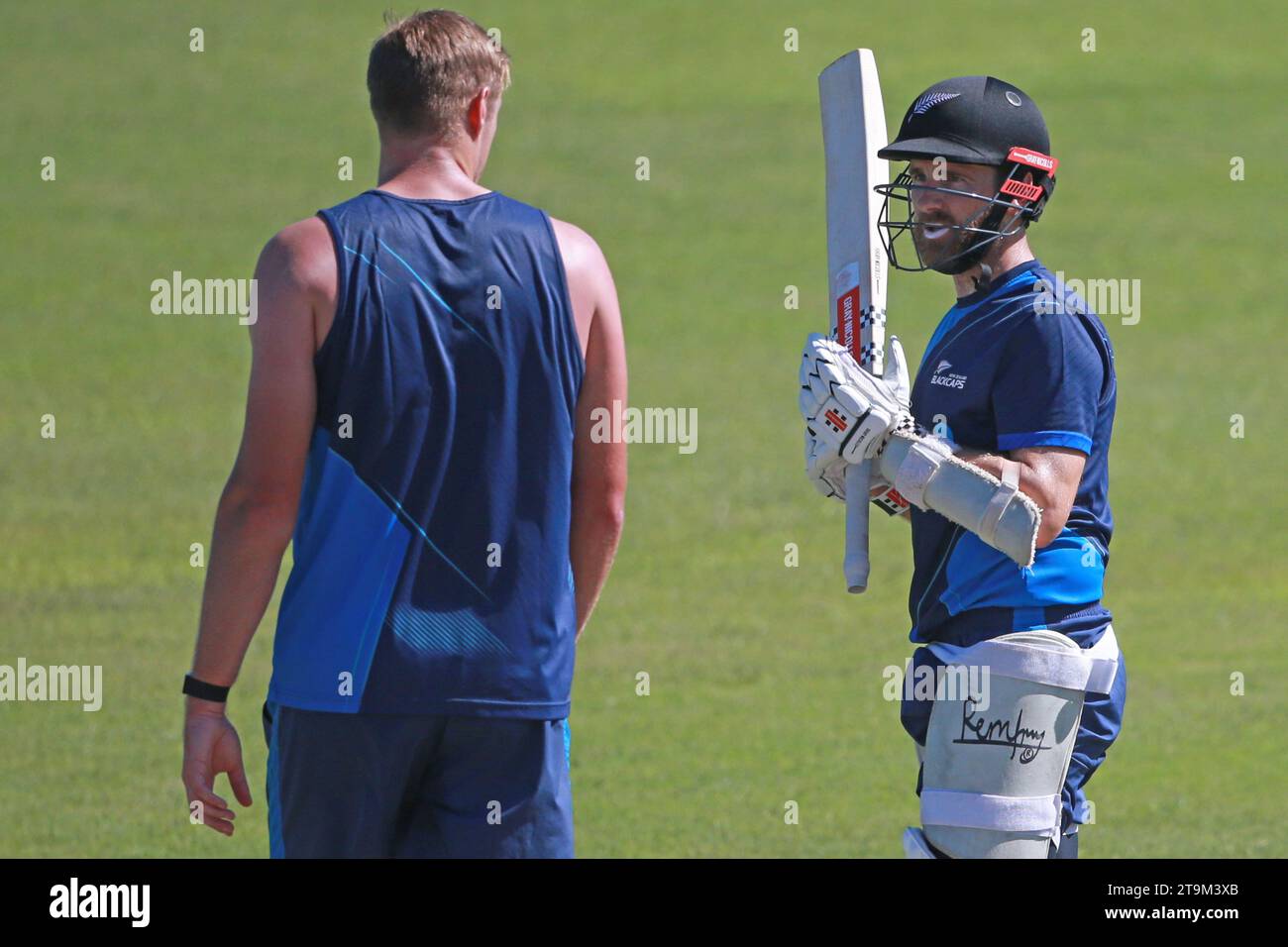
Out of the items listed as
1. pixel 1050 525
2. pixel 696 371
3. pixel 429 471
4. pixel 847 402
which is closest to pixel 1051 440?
pixel 1050 525

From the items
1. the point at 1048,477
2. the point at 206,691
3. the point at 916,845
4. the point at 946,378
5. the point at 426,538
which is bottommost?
the point at 916,845

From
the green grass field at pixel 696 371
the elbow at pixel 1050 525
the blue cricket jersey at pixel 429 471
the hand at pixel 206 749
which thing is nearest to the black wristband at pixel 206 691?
the hand at pixel 206 749

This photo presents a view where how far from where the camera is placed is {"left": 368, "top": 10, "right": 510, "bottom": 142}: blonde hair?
357 centimetres

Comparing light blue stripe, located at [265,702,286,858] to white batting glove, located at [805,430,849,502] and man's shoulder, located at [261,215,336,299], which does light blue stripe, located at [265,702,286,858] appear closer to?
man's shoulder, located at [261,215,336,299]

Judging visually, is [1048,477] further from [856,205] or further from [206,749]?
[206,749]

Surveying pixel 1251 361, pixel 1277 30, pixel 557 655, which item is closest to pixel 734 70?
pixel 1277 30

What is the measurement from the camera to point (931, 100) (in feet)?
14.2

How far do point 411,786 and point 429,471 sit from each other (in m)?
0.59

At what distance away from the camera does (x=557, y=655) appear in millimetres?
3592

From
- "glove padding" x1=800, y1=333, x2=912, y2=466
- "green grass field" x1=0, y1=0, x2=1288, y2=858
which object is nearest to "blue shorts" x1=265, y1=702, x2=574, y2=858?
"glove padding" x1=800, y1=333, x2=912, y2=466

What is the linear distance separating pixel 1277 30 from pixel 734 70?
7.53 meters

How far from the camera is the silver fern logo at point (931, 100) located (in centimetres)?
430

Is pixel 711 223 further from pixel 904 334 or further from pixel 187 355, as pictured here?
pixel 187 355

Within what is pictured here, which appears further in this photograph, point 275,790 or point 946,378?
point 946,378
